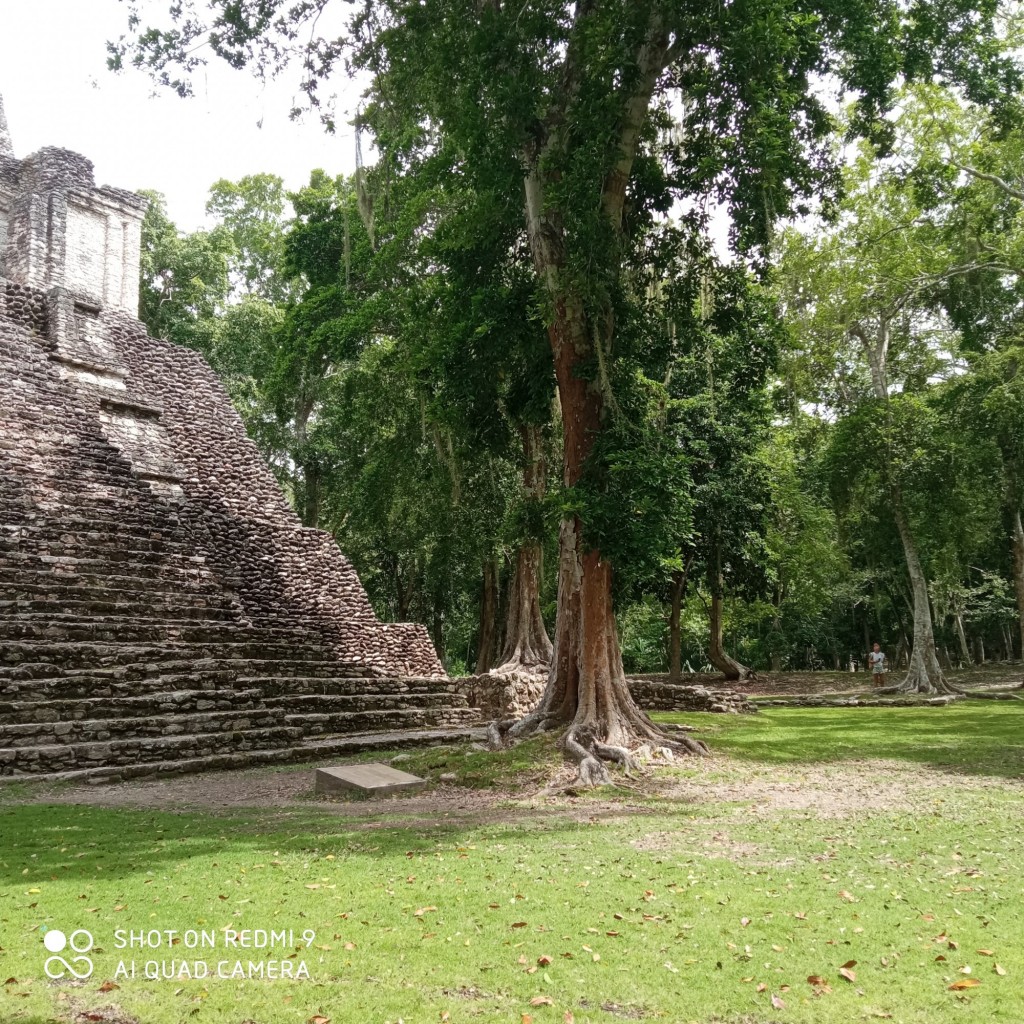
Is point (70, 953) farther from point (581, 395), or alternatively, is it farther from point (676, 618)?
point (676, 618)

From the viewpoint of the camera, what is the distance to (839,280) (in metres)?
16.3

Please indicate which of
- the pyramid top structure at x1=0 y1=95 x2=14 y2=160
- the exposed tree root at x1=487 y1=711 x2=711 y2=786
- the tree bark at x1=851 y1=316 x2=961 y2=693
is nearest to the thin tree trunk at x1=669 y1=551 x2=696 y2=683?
the tree bark at x1=851 y1=316 x2=961 y2=693

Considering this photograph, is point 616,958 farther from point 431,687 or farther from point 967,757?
point 431,687

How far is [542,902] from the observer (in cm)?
409

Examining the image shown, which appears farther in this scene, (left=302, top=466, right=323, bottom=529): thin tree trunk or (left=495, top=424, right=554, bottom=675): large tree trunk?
(left=302, top=466, right=323, bottom=529): thin tree trunk

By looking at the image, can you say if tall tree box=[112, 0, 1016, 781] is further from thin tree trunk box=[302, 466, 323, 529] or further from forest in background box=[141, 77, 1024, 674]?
thin tree trunk box=[302, 466, 323, 529]

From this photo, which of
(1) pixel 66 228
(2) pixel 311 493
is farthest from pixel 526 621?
(1) pixel 66 228

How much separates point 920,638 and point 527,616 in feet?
26.7

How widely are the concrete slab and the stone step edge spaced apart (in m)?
2.13

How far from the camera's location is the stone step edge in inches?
325

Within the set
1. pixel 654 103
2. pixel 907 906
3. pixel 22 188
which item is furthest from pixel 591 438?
pixel 22 188

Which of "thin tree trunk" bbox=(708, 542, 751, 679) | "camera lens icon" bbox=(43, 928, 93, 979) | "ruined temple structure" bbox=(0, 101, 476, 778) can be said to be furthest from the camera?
"thin tree trunk" bbox=(708, 542, 751, 679)

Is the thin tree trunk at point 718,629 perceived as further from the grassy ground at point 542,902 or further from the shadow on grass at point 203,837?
the shadow on grass at point 203,837

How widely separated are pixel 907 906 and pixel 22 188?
A: 2354 centimetres
